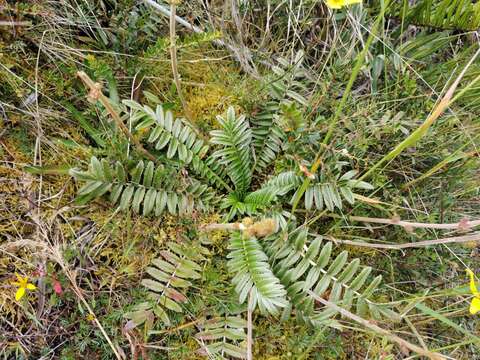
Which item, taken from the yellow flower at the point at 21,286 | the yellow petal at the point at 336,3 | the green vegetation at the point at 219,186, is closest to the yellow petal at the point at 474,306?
the green vegetation at the point at 219,186

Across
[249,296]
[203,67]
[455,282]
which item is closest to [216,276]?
[249,296]

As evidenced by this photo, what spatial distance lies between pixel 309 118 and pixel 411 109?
1.61 ft

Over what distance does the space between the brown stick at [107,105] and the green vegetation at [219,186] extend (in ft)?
0.13

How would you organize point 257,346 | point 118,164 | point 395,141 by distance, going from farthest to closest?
point 395,141 < point 257,346 < point 118,164

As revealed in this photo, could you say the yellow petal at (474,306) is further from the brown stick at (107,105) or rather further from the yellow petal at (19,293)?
the yellow petal at (19,293)

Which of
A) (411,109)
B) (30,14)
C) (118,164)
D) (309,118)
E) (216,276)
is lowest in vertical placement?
(216,276)

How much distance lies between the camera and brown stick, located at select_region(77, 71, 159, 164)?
1.30m

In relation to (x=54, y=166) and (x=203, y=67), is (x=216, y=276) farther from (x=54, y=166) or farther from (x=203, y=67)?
(x=203, y=67)

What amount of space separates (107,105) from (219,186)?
0.86 m

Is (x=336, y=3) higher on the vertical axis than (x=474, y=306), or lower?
higher

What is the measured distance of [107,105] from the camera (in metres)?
1.40

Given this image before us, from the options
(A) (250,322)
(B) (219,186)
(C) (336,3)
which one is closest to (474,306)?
(A) (250,322)

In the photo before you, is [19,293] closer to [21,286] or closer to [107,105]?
[21,286]

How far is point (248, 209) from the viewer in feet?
6.54
